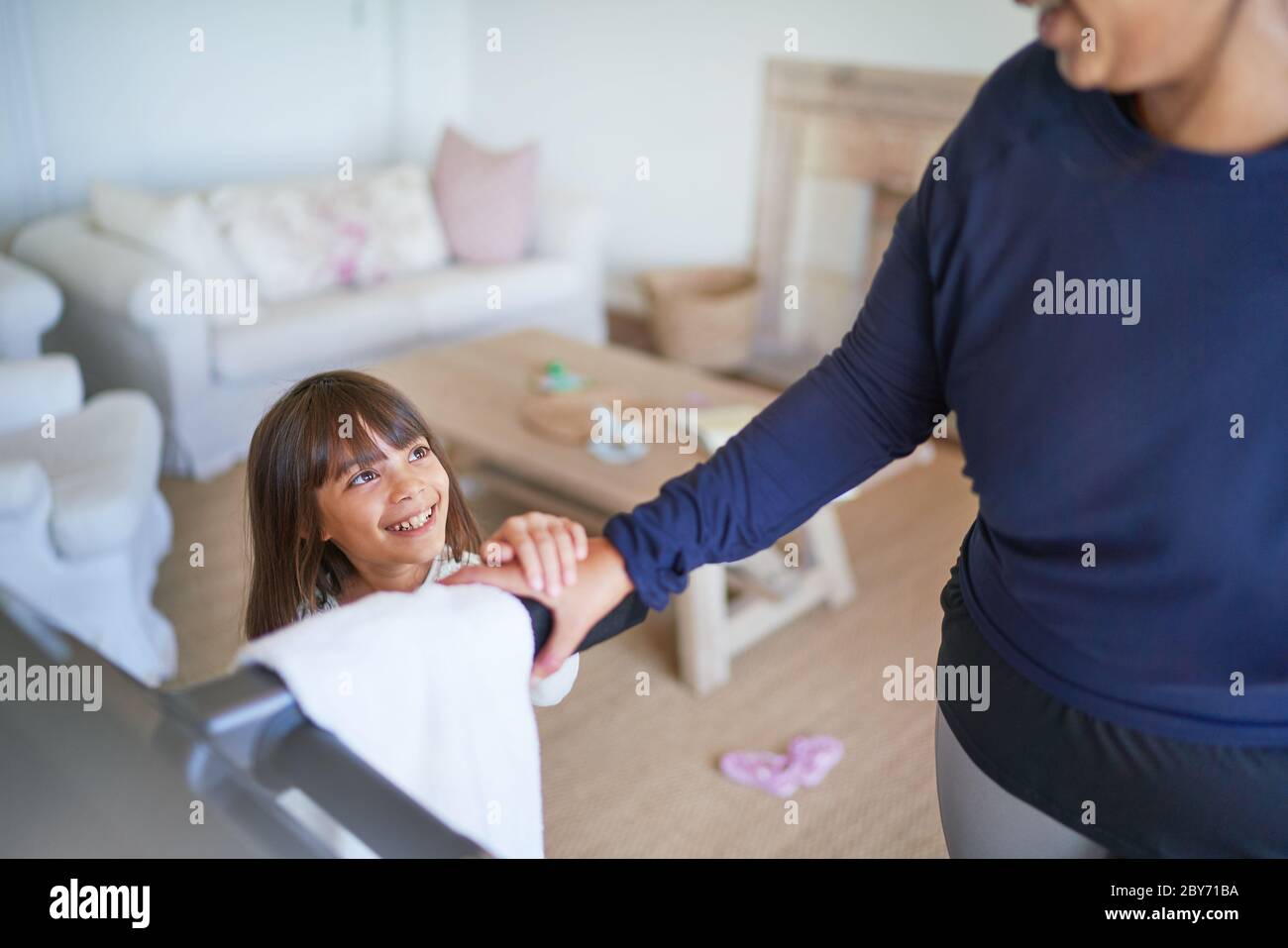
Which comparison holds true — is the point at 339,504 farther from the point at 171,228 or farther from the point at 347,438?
the point at 171,228

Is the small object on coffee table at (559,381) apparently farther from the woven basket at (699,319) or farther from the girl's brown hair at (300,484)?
the girl's brown hair at (300,484)

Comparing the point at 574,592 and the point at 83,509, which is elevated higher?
the point at 574,592

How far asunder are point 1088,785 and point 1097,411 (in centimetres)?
22

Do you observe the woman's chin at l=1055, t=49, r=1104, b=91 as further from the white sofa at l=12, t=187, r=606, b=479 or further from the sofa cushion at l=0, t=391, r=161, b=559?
the white sofa at l=12, t=187, r=606, b=479

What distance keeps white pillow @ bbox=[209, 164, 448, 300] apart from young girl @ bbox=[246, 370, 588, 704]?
250 centimetres

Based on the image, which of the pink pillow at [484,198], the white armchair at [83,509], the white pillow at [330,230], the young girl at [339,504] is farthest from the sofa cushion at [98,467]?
the pink pillow at [484,198]

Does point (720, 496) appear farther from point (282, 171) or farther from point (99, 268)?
point (282, 171)

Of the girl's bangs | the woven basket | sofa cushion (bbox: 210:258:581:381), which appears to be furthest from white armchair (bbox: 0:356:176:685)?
the woven basket

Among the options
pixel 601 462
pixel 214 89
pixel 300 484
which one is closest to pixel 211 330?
pixel 601 462

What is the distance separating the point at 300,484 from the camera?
36.4 inches

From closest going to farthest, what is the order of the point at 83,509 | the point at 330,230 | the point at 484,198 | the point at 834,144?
the point at 83,509 < the point at 330,230 < the point at 484,198 < the point at 834,144

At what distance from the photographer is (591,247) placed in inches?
150

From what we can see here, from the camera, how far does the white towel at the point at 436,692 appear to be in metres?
0.51

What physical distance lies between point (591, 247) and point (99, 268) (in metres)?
1.51
